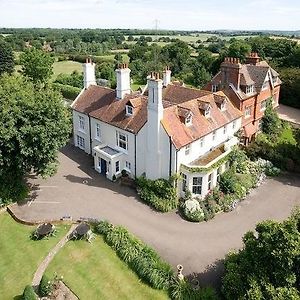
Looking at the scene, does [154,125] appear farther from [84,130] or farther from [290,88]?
[290,88]

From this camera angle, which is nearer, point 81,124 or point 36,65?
point 81,124

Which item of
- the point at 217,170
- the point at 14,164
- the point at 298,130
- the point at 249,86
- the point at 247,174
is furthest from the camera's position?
the point at 298,130

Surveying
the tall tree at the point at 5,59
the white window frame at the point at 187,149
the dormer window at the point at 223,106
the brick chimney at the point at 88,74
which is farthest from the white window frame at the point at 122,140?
the tall tree at the point at 5,59

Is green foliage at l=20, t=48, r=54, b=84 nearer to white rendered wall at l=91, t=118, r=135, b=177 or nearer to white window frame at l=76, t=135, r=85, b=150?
white window frame at l=76, t=135, r=85, b=150

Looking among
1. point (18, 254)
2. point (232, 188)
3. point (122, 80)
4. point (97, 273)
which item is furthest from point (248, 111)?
point (18, 254)

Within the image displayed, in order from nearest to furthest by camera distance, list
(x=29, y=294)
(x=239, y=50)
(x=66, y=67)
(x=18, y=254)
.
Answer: (x=29, y=294)
(x=18, y=254)
(x=239, y=50)
(x=66, y=67)

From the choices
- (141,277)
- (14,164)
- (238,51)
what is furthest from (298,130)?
(238,51)

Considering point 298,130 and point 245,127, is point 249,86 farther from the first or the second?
point 298,130

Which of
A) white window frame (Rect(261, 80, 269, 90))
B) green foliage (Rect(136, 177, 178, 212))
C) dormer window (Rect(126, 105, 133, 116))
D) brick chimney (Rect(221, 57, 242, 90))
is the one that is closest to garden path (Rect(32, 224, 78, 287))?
green foliage (Rect(136, 177, 178, 212))

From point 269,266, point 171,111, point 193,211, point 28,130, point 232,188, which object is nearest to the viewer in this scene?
point 269,266
